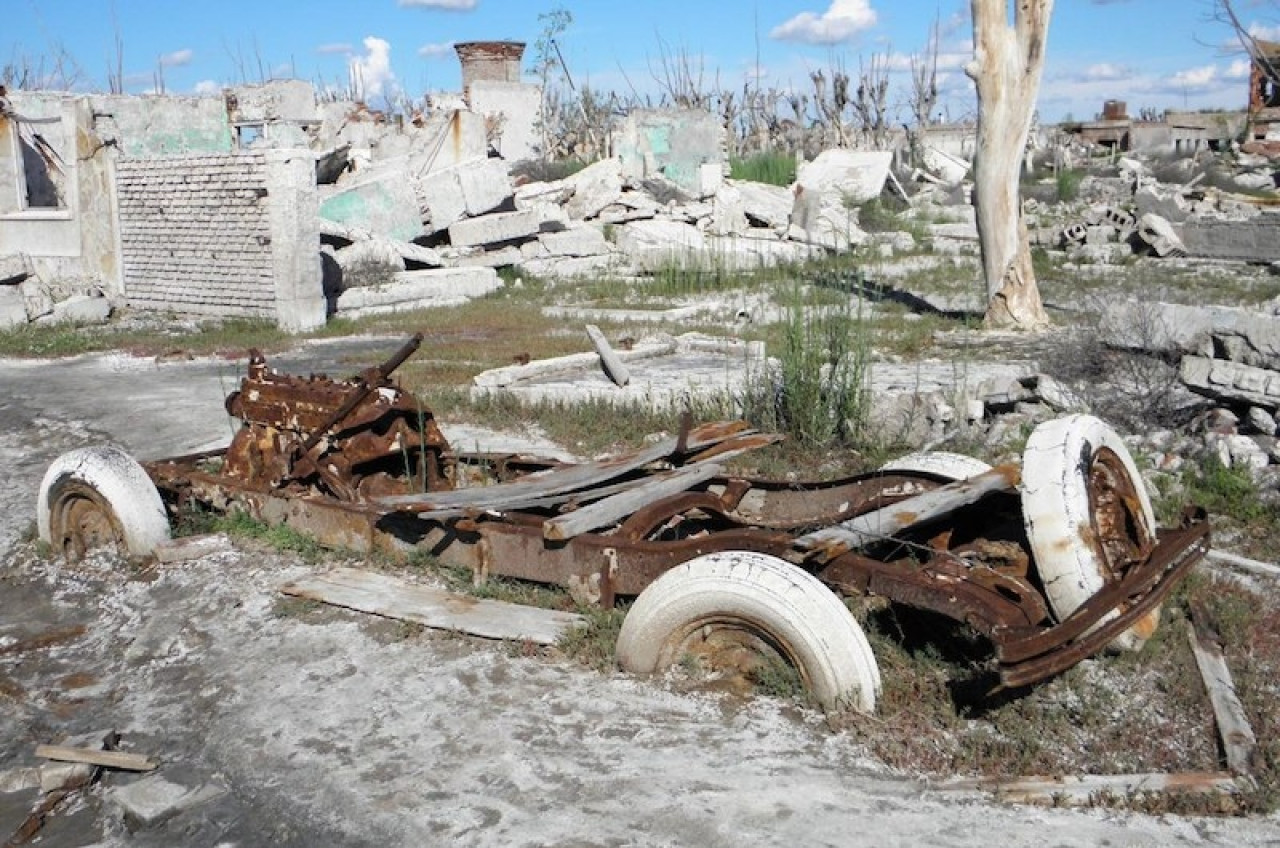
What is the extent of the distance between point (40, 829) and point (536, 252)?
1570 centimetres

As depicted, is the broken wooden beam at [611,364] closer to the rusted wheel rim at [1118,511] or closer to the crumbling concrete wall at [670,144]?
the rusted wheel rim at [1118,511]

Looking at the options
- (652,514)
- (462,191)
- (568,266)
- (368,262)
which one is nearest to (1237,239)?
(568,266)

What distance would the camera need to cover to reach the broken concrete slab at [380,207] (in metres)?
17.9

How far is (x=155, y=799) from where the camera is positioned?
11.6 feet

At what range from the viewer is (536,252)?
61.4 feet

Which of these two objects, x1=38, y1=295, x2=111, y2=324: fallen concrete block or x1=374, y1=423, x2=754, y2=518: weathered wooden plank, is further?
x1=38, y1=295, x2=111, y2=324: fallen concrete block

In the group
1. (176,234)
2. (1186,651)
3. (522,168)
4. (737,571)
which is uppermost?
(522,168)

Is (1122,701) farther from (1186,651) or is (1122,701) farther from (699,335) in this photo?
(699,335)

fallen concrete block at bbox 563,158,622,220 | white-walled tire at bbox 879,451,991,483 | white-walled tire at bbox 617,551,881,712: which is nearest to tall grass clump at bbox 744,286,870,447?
white-walled tire at bbox 879,451,991,483

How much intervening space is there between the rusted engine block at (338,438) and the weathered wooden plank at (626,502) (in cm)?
123

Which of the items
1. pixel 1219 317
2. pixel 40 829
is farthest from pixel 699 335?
pixel 40 829

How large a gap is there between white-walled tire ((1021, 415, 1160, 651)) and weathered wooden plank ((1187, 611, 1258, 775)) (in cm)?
17

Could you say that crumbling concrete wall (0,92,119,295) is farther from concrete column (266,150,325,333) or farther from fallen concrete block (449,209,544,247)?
fallen concrete block (449,209,544,247)

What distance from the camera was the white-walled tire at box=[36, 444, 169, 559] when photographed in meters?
5.55
